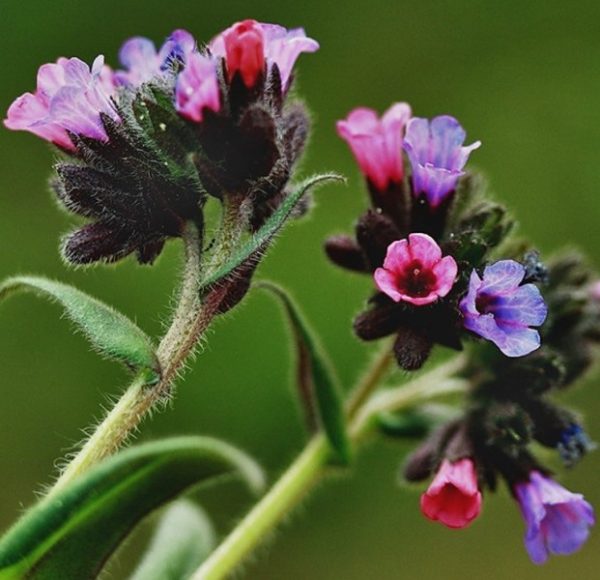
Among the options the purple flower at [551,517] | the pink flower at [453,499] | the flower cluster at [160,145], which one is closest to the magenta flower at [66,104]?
the flower cluster at [160,145]

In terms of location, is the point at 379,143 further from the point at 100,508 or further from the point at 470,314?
the point at 100,508

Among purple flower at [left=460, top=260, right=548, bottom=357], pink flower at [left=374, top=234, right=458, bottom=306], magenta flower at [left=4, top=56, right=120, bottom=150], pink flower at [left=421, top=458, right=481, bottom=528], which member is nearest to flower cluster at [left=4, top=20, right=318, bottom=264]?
magenta flower at [left=4, top=56, right=120, bottom=150]

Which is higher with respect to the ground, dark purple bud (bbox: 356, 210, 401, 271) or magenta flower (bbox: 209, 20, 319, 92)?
magenta flower (bbox: 209, 20, 319, 92)

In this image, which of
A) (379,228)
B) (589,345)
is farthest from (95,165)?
(589,345)

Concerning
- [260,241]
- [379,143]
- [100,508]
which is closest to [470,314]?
[260,241]

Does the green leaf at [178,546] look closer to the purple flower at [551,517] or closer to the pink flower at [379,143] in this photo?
the purple flower at [551,517]

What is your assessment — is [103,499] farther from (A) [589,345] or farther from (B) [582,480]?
(B) [582,480]

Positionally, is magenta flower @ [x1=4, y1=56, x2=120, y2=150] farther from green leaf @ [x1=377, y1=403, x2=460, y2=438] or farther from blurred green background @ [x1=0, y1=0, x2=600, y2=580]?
blurred green background @ [x1=0, y1=0, x2=600, y2=580]
